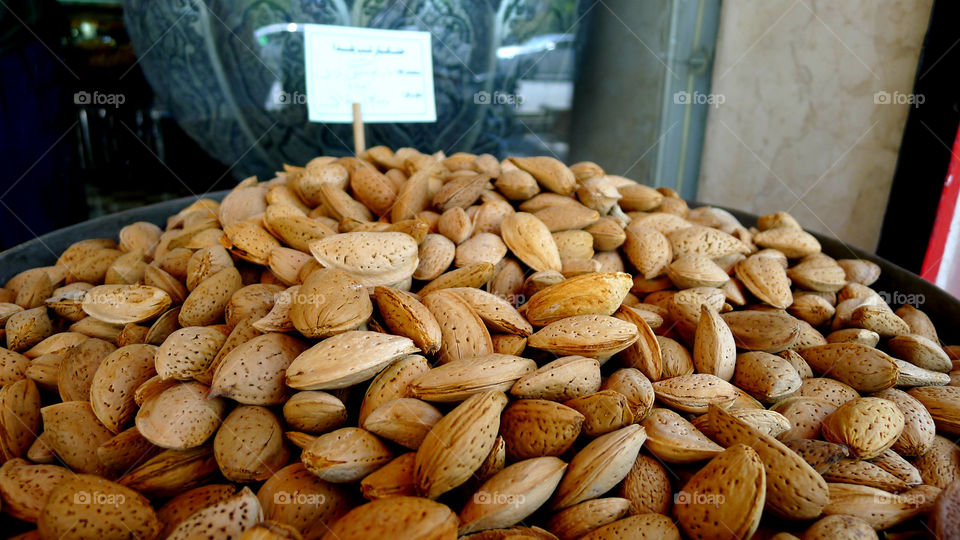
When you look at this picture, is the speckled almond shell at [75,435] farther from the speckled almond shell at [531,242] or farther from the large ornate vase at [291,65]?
the large ornate vase at [291,65]

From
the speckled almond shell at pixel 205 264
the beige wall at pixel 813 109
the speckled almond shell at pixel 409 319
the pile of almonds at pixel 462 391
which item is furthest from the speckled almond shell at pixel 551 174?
the beige wall at pixel 813 109

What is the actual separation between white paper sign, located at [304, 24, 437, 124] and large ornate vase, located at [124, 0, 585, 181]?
0.84 feet

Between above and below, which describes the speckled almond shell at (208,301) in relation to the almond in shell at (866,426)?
above

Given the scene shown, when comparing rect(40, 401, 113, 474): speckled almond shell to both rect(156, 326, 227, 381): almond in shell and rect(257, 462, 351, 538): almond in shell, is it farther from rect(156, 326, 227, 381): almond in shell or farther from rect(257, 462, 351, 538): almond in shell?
rect(257, 462, 351, 538): almond in shell

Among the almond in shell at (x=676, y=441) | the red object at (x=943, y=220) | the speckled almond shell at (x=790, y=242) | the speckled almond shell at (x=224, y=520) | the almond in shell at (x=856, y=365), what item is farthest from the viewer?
the red object at (x=943, y=220)

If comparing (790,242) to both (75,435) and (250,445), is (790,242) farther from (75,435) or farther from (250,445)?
(75,435)

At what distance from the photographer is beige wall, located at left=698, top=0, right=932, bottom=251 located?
1353mm

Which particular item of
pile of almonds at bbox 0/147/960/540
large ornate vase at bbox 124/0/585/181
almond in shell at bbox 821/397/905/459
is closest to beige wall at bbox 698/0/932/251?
large ornate vase at bbox 124/0/585/181

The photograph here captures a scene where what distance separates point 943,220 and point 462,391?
3.87 ft

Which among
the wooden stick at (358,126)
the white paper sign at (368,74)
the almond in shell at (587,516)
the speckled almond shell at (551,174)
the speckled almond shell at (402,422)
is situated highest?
the white paper sign at (368,74)

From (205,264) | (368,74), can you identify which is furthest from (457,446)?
(368,74)

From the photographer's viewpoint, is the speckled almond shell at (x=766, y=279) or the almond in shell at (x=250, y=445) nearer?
the almond in shell at (x=250, y=445)

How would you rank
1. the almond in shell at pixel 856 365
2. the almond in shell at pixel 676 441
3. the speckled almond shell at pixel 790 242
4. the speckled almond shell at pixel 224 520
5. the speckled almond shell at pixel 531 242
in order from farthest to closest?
1. the speckled almond shell at pixel 790 242
2. the speckled almond shell at pixel 531 242
3. the almond in shell at pixel 856 365
4. the almond in shell at pixel 676 441
5. the speckled almond shell at pixel 224 520

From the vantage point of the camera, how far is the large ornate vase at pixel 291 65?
137cm
